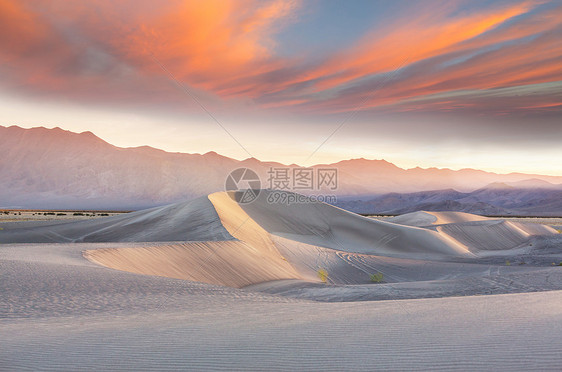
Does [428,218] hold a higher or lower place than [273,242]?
higher

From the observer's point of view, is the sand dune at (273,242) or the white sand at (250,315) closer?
the white sand at (250,315)

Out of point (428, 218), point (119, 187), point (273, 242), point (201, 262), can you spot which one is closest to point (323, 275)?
point (201, 262)

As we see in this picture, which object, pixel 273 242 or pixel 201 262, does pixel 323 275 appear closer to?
pixel 201 262

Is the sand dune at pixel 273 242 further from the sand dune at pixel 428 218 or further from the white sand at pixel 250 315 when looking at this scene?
the sand dune at pixel 428 218

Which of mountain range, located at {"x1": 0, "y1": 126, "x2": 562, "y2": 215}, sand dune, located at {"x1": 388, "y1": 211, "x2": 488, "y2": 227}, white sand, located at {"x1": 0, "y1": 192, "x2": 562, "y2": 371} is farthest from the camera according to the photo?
mountain range, located at {"x1": 0, "y1": 126, "x2": 562, "y2": 215}

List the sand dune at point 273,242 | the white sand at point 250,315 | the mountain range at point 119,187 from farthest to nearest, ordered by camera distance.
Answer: the mountain range at point 119,187 → the sand dune at point 273,242 → the white sand at point 250,315

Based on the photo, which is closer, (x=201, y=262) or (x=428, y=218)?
(x=201, y=262)

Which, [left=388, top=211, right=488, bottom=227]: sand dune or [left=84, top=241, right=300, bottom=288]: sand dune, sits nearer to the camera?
[left=84, top=241, right=300, bottom=288]: sand dune

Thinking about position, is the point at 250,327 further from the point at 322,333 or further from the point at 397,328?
the point at 397,328

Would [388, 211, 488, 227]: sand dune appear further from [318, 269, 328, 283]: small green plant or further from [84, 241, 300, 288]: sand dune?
[84, 241, 300, 288]: sand dune

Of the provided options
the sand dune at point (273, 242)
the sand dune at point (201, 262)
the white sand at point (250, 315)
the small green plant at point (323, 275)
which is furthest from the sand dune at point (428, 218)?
the sand dune at point (201, 262)

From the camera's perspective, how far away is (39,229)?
2428 centimetres

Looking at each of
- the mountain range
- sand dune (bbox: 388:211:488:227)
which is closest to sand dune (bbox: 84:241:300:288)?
sand dune (bbox: 388:211:488:227)

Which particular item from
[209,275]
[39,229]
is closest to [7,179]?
[39,229]
